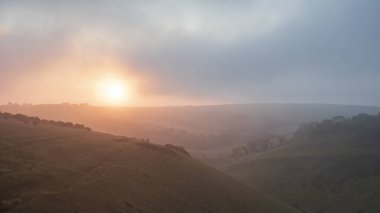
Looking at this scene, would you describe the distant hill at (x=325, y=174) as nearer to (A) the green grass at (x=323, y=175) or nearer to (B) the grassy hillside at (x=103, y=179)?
(A) the green grass at (x=323, y=175)

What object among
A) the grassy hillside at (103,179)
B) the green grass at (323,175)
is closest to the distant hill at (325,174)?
the green grass at (323,175)

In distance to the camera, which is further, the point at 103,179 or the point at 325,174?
the point at 325,174

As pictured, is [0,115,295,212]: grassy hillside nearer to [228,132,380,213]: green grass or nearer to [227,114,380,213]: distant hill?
[228,132,380,213]: green grass

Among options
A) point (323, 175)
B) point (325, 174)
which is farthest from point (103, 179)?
point (325, 174)

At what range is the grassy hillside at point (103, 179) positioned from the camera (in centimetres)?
4428

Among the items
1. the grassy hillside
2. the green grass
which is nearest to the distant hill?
the green grass

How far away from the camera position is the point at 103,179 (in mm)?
55750

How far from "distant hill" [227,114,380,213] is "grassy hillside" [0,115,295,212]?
45242 mm

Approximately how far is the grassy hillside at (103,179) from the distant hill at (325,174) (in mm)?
45242

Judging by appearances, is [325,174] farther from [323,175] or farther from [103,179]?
[103,179]

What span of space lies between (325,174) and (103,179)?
110455mm

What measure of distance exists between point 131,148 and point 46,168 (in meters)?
27.6

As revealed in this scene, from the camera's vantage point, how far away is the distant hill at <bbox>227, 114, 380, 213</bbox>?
4710 inches

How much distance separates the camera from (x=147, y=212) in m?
50.4
